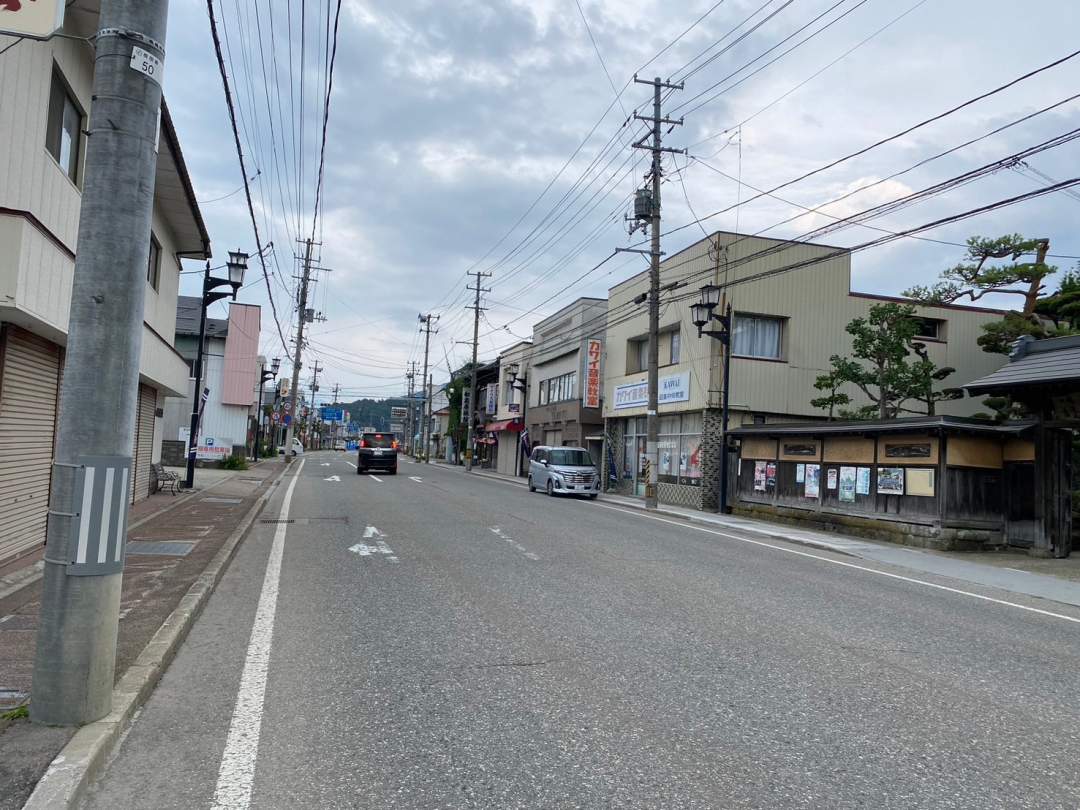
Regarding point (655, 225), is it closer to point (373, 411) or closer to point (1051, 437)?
point (1051, 437)

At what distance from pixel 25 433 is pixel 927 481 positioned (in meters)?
15.6

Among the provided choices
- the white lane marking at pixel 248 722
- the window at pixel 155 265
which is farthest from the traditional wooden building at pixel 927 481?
the window at pixel 155 265

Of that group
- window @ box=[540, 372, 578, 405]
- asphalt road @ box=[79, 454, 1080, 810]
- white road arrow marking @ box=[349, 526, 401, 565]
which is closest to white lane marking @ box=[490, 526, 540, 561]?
asphalt road @ box=[79, 454, 1080, 810]

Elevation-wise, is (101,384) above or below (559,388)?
below

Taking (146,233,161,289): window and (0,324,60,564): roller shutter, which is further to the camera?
(146,233,161,289): window

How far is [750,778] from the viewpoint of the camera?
4.03 metres

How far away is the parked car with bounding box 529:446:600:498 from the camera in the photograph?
93.9ft

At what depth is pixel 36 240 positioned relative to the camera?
734 cm

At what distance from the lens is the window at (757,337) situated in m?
27.3

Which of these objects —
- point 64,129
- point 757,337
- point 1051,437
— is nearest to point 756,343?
point 757,337

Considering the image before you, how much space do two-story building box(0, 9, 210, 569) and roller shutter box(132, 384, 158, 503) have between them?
6.20 m

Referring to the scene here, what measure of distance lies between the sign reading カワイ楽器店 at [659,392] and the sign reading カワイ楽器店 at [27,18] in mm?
24752

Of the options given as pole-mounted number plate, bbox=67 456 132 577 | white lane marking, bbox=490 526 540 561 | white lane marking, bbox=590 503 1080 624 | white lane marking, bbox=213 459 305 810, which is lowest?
white lane marking, bbox=213 459 305 810

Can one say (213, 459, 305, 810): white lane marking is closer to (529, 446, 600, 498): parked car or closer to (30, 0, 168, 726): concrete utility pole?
(30, 0, 168, 726): concrete utility pole
